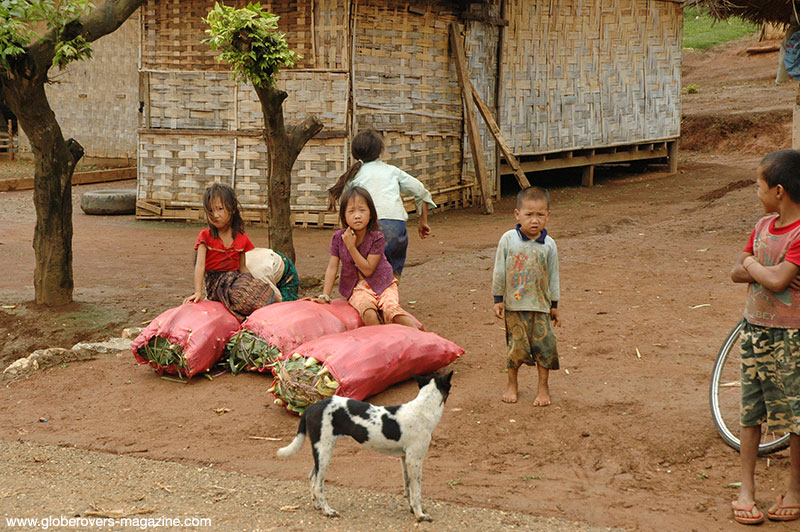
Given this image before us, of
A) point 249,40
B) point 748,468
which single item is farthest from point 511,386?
point 249,40

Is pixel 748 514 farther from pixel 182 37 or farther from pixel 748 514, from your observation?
pixel 182 37

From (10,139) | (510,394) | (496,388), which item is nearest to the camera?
(510,394)

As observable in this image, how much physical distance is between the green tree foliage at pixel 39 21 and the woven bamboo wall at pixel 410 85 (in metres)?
4.97

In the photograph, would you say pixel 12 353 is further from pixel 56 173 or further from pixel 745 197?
pixel 745 197

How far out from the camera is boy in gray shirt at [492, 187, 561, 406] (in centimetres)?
477

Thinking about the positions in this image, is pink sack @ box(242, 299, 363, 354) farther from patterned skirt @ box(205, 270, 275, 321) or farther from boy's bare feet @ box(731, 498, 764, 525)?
boy's bare feet @ box(731, 498, 764, 525)

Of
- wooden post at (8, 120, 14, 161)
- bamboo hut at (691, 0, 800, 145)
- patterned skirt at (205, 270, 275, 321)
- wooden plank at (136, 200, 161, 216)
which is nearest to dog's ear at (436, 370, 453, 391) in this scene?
patterned skirt at (205, 270, 275, 321)

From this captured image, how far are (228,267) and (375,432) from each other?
290cm

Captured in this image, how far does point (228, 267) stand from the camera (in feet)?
19.9

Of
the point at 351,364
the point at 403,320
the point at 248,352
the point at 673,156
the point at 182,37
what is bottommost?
the point at 248,352

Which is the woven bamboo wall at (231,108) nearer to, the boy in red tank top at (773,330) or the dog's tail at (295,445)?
the dog's tail at (295,445)

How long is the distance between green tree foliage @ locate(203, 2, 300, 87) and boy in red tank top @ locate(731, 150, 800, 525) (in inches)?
172

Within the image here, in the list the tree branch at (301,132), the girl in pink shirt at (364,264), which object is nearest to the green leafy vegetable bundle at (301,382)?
the girl in pink shirt at (364,264)

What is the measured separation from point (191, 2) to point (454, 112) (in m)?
4.33
